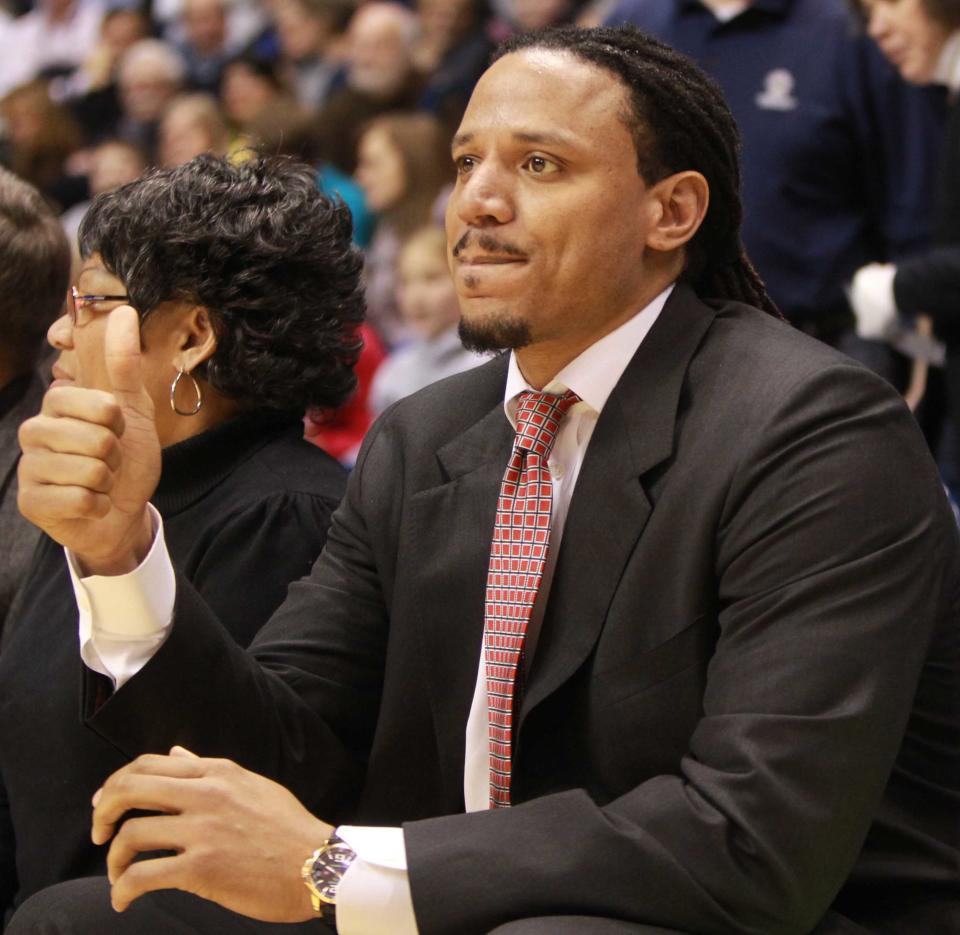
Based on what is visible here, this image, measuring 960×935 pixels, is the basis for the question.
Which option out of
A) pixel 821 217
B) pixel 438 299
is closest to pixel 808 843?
pixel 821 217

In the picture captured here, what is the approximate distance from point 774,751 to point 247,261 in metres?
1.18

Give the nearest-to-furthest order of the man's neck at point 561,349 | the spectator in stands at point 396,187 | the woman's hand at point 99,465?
the woman's hand at point 99,465, the man's neck at point 561,349, the spectator in stands at point 396,187

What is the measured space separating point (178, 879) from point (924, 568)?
84 cm

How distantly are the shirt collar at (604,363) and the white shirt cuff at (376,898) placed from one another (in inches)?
23.5

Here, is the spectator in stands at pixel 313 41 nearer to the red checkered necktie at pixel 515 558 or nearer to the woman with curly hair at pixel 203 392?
the woman with curly hair at pixel 203 392

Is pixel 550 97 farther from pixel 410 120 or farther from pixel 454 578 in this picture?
pixel 410 120

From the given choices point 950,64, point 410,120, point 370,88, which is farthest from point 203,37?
point 950,64

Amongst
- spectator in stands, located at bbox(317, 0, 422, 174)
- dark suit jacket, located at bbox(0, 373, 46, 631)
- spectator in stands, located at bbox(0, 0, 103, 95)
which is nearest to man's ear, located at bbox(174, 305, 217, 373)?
dark suit jacket, located at bbox(0, 373, 46, 631)

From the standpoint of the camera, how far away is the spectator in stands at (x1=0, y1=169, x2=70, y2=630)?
9.40ft

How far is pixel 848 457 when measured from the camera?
178cm

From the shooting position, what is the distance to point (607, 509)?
6.32 feet

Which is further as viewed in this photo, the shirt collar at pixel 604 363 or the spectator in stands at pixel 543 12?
the spectator in stands at pixel 543 12

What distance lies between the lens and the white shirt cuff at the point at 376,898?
172 cm

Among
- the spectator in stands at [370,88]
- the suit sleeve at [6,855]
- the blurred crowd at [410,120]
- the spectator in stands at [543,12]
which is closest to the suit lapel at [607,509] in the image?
the blurred crowd at [410,120]
